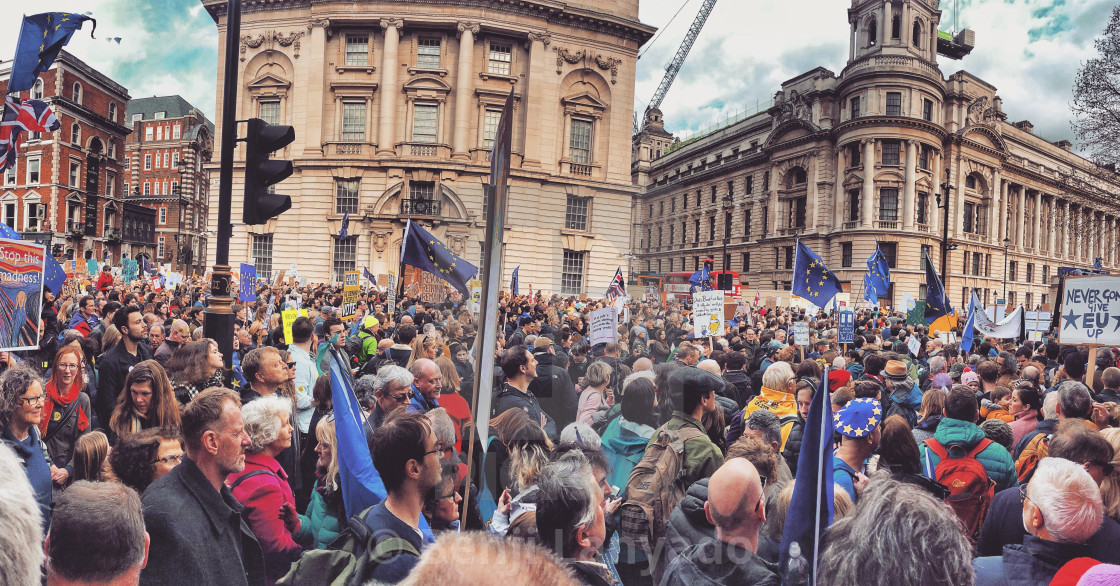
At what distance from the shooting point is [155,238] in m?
73.8

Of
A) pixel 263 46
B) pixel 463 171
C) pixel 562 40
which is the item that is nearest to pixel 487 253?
pixel 463 171

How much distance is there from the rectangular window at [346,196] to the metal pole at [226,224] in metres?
29.9

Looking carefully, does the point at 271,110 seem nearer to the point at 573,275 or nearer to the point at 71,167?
the point at 573,275

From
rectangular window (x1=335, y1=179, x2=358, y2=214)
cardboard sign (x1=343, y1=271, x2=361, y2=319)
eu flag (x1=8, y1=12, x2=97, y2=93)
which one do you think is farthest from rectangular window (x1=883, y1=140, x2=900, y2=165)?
eu flag (x1=8, y1=12, x2=97, y2=93)

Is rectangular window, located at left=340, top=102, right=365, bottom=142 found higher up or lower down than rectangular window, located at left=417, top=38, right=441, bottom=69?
lower down

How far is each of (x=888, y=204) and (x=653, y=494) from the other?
5474cm

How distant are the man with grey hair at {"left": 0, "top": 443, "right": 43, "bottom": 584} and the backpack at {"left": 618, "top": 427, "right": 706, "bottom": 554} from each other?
106 inches

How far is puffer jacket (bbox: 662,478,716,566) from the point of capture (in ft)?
10.2

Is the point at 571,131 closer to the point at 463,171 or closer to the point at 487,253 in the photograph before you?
the point at 463,171

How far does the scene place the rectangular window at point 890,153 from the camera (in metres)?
51.9

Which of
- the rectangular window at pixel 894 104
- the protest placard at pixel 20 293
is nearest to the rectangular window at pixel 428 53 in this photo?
the protest placard at pixel 20 293

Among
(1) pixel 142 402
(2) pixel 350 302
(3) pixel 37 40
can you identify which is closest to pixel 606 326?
(1) pixel 142 402

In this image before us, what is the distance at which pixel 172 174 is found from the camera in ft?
258

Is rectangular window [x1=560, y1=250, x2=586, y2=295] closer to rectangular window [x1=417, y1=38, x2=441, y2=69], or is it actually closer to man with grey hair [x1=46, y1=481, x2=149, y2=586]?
rectangular window [x1=417, y1=38, x2=441, y2=69]
